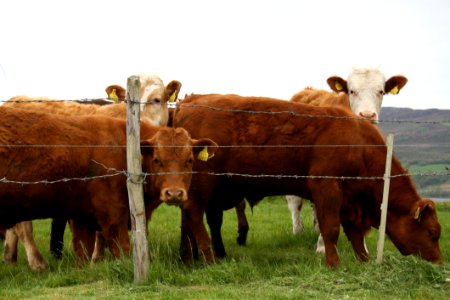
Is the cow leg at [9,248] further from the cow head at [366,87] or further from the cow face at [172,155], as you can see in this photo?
the cow head at [366,87]

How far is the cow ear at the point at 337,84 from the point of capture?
12.2 metres

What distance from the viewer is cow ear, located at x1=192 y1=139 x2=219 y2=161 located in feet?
28.9

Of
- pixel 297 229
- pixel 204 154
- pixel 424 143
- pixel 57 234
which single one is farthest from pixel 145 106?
pixel 424 143

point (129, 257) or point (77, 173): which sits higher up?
point (77, 173)

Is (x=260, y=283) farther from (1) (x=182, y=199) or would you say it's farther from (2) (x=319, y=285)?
(1) (x=182, y=199)

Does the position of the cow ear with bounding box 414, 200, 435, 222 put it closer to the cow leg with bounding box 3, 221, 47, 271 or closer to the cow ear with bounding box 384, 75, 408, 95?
the cow ear with bounding box 384, 75, 408, 95

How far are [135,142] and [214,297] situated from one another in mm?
1802

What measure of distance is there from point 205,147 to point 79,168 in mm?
1525

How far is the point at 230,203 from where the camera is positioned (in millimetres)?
10578

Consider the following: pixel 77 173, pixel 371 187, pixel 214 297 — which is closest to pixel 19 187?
pixel 77 173

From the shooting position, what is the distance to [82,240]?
9625 millimetres

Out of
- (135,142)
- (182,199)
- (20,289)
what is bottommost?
(20,289)

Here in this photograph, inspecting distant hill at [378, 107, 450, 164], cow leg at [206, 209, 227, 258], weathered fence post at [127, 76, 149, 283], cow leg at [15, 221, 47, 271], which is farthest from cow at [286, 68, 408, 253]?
distant hill at [378, 107, 450, 164]

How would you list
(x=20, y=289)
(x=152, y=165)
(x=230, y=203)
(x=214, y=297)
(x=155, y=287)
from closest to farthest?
(x=214, y=297) → (x=155, y=287) → (x=20, y=289) → (x=152, y=165) → (x=230, y=203)
